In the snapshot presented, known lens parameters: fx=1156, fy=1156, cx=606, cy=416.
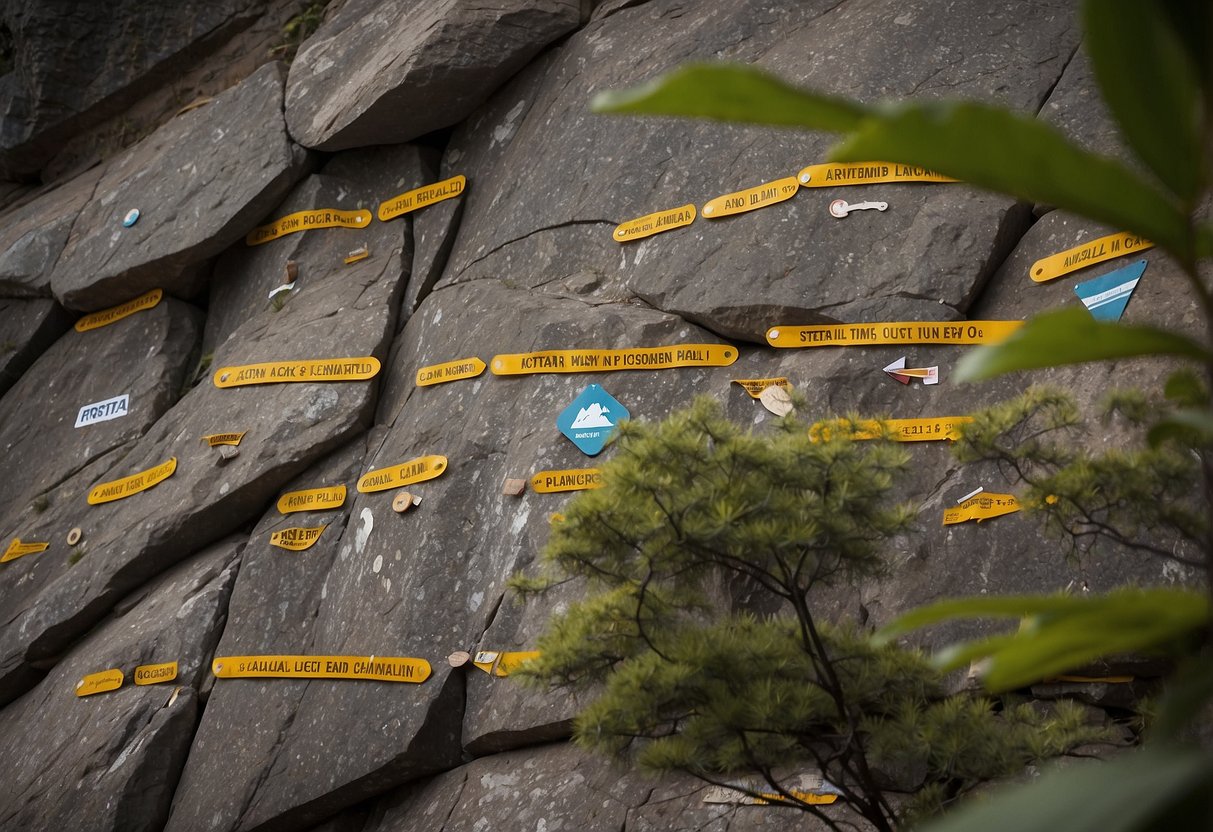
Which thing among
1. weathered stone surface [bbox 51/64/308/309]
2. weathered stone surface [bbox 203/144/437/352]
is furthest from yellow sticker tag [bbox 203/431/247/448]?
weathered stone surface [bbox 51/64/308/309]

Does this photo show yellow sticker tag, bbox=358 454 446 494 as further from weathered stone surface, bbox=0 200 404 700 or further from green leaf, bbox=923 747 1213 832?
green leaf, bbox=923 747 1213 832

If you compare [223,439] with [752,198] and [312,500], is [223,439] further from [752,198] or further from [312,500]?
[752,198]

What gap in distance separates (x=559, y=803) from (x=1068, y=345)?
298 cm

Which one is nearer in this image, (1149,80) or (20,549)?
(1149,80)

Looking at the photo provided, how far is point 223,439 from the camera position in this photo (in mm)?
4918

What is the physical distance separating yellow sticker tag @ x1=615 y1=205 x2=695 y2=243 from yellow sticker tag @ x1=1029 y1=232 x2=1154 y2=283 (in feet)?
4.34

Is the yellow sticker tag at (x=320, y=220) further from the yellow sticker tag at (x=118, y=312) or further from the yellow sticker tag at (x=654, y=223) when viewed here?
the yellow sticker tag at (x=654, y=223)

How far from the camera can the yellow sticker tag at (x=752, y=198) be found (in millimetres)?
4367

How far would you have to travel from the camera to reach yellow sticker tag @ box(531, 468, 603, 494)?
4.08 m

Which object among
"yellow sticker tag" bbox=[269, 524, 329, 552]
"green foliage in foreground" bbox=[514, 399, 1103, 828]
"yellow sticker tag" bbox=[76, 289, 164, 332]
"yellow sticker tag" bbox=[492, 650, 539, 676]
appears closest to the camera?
"green foliage in foreground" bbox=[514, 399, 1103, 828]

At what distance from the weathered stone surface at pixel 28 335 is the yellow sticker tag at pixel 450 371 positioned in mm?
2696

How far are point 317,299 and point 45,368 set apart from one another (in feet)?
6.18

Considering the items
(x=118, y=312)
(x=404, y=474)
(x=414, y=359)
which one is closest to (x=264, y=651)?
(x=404, y=474)

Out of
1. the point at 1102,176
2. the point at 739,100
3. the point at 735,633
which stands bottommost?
the point at 735,633
